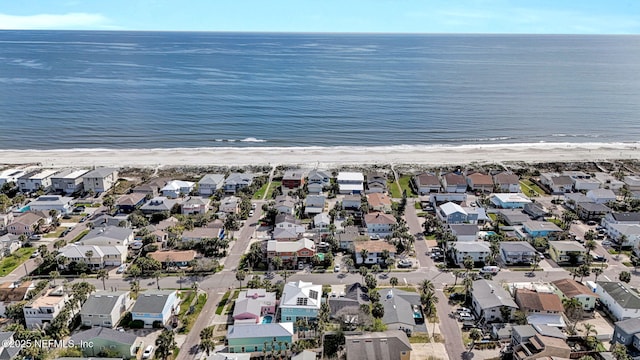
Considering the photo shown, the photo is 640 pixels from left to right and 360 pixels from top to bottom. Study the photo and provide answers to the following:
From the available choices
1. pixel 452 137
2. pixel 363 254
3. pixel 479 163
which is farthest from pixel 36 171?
pixel 452 137

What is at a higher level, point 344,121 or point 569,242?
point 344,121

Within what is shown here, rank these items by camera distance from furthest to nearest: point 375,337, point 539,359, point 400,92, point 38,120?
1. point 400,92
2. point 38,120
3. point 375,337
4. point 539,359

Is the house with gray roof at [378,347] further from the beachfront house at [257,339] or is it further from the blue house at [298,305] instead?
the blue house at [298,305]

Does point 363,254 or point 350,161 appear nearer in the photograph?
point 363,254

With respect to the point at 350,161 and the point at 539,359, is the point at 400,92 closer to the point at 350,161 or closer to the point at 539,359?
the point at 350,161

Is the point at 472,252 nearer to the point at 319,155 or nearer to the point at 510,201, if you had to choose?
the point at 510,201

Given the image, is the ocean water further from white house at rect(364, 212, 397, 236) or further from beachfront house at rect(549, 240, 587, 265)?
beachfront house at rect(549, 240, 587, 265)

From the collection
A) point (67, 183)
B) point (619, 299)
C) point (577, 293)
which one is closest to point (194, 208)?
point (67, 183)
